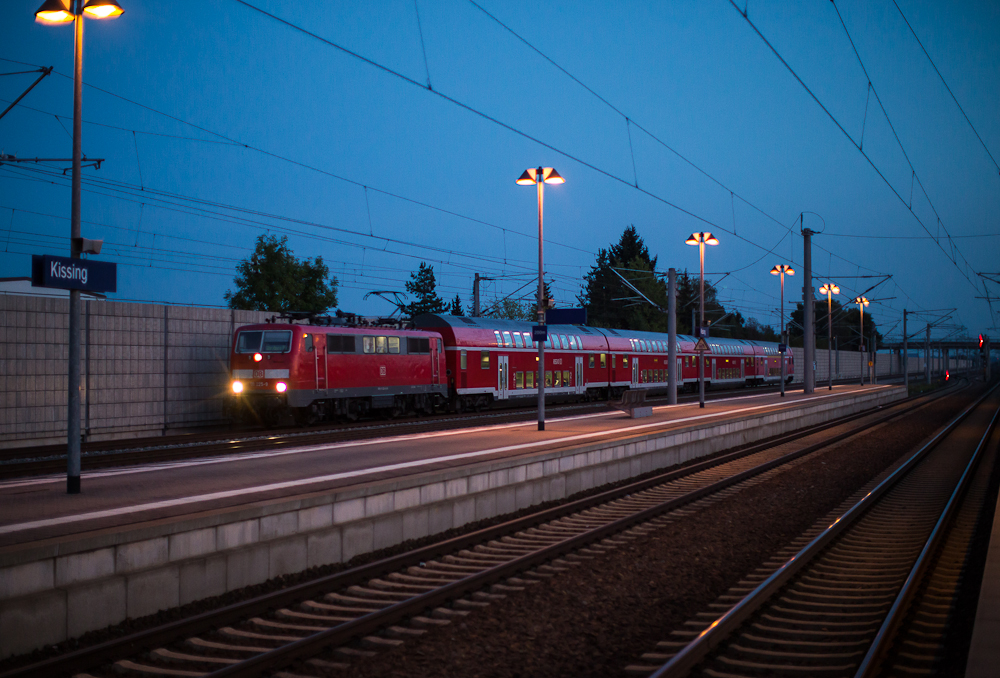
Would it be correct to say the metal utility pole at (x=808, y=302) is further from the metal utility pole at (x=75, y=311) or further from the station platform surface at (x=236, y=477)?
the metal utility pole at (x=75, y=311)

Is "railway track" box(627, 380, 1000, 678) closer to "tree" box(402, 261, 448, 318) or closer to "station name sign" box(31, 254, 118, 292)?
"station name sign" box(31, 254, 118, 292)

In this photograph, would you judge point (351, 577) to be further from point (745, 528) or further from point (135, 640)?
point (745, 528)

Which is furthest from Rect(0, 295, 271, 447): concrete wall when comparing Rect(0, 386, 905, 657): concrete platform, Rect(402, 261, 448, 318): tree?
Rect(402, 261, 448, 318): tree

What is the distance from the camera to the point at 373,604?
26.0 ft

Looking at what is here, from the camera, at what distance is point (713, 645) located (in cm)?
660

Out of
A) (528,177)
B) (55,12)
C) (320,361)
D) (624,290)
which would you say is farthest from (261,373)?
(624,290)

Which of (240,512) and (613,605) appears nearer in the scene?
(613,605)

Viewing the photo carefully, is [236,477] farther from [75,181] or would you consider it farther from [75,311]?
[75,181]

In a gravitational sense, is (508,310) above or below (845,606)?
above

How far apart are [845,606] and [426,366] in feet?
72.9

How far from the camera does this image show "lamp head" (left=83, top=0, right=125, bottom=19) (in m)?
9.69

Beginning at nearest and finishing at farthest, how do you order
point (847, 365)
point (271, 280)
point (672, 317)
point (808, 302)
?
1. point (672, 317)
2. point (808, 302)
3. point (271, 280)
4. point (847, 365)

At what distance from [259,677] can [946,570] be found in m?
8.37

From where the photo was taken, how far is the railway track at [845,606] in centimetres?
638
